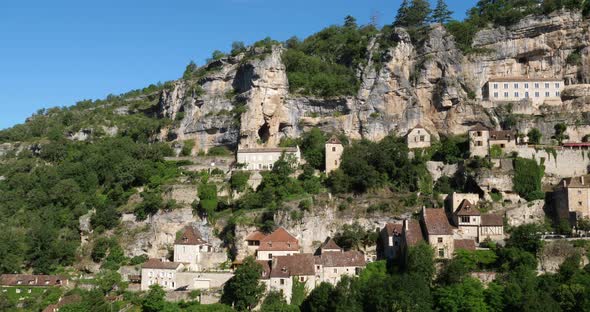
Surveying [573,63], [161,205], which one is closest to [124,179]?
[161,205]

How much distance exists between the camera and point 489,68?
75.8m

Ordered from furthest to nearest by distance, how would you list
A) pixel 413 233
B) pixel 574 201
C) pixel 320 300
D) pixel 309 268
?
pixel 574 201, pixel 413 233, pixel 309 268, pixel 320 300

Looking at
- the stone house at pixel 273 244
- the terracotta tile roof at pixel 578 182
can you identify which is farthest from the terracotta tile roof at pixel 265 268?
the terracotta tile roof at pixel 578 182

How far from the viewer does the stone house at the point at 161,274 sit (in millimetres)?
54312

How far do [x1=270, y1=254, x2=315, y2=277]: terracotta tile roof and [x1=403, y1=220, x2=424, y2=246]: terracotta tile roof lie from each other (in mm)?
7905

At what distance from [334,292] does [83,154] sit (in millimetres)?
45451

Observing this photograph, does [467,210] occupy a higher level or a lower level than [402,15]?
lower

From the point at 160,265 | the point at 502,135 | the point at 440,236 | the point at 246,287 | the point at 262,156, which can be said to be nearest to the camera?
the point at 246,287

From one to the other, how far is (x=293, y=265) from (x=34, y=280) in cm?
2478

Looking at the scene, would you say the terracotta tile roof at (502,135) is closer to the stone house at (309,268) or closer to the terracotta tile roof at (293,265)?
the stone house at (309,268)

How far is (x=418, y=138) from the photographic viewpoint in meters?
68.3

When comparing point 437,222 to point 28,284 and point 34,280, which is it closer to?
point 34,280

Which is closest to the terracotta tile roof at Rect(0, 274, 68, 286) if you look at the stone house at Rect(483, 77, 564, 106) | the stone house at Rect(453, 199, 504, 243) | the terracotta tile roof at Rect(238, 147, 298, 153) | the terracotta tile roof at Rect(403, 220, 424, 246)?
the terracotta tile roof at Rect(238, 147, 298, 153)

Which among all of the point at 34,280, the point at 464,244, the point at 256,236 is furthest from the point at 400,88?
the point at 34,280
